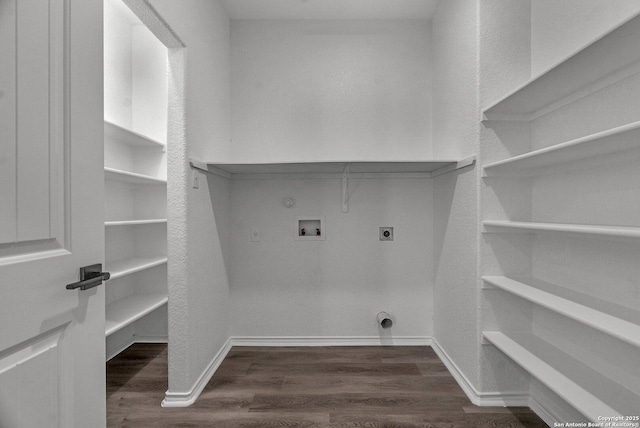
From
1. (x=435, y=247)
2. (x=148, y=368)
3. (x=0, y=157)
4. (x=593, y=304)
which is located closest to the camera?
(x=0, y=157)

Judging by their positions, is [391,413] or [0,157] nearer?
[0,157]

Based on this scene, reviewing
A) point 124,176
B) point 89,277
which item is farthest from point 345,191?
point 89,277

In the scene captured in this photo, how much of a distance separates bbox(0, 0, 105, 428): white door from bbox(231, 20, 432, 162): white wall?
165 centimetres

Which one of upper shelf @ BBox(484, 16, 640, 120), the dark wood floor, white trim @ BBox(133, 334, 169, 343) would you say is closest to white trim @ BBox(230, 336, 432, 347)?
the dark wood floor

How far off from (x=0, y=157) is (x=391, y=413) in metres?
1.94

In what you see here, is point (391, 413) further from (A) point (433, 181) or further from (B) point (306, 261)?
(A) point (433, 181)

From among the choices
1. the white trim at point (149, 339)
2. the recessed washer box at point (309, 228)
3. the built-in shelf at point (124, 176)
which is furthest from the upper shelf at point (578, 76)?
the white trim at point (149, 339)

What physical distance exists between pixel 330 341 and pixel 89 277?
6.64 feet

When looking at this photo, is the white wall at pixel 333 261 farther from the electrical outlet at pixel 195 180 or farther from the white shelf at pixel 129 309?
the electrical outlet at pixel 195 180

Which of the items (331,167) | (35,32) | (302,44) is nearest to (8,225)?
(35,32)

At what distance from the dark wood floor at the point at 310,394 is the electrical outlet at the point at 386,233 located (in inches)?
34.7

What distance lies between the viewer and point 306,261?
2619 millimetres

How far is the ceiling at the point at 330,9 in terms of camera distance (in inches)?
93.4

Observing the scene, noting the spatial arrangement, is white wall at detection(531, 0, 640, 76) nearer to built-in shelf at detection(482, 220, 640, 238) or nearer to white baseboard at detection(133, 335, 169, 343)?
built-in shelf at detection(482, 220, 640, 238)
